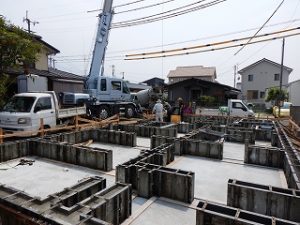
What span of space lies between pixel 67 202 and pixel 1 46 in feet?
28.5

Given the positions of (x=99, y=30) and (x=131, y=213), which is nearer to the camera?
(x=131, y=213)

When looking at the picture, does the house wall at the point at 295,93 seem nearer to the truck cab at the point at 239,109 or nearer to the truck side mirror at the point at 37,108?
the truck cab at the point at 239,109

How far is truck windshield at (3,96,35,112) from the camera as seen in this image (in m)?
10.5

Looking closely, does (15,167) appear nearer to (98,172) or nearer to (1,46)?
(98,172)

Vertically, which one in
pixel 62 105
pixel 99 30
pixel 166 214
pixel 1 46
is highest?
pixel 99 30

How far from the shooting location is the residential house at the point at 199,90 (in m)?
32.2


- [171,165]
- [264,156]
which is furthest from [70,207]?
[264,156]

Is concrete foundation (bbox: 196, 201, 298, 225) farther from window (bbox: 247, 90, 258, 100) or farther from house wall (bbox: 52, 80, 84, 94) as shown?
window (bbox: 247, 90, 258, 100)

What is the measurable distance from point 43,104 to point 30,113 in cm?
86

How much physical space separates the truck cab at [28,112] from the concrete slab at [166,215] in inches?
286

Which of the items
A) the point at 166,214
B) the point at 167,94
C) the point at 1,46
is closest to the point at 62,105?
the point at 1,46

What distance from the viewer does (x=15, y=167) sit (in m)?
7.35

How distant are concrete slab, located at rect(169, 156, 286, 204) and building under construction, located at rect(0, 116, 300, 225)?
0.02m

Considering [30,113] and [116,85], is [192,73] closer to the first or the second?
[116,85]
